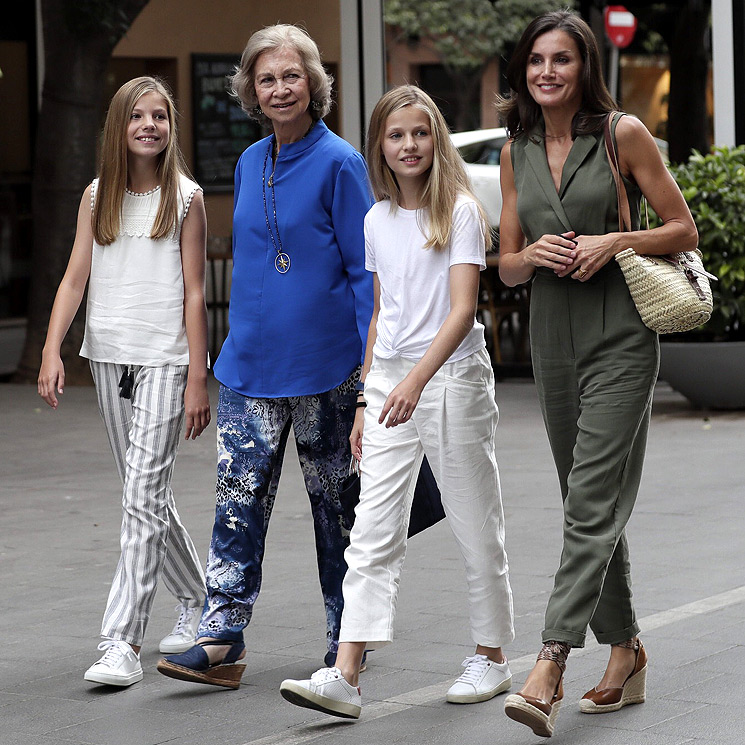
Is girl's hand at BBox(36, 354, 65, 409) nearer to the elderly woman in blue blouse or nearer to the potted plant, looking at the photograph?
the elderly woman in blue blouse

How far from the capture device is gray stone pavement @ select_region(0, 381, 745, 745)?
4211 mm

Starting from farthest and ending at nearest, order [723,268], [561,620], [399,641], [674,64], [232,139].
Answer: [232,139], [674,64], [723,268], [399,641], [561,620]

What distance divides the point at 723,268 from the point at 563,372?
6745mm

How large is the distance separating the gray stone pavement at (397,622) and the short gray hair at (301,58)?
70.1 inches

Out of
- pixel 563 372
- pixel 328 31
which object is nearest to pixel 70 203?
pixel 328 31

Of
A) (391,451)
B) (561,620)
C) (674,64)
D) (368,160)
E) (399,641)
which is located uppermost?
(674,64)

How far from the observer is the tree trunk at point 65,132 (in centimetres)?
1286

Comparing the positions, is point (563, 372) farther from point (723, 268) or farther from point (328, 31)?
point (328, 31)

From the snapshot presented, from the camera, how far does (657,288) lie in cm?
405

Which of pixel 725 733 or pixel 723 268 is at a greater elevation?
pixel 723 268

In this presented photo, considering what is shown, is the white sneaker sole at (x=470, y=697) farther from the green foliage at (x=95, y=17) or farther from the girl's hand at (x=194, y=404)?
the green foliage at (x=95, y=17)

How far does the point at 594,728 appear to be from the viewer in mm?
4137

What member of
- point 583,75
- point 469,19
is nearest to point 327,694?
point 583,75

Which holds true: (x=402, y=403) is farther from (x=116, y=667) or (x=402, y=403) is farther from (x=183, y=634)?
(x=183, y=634)
